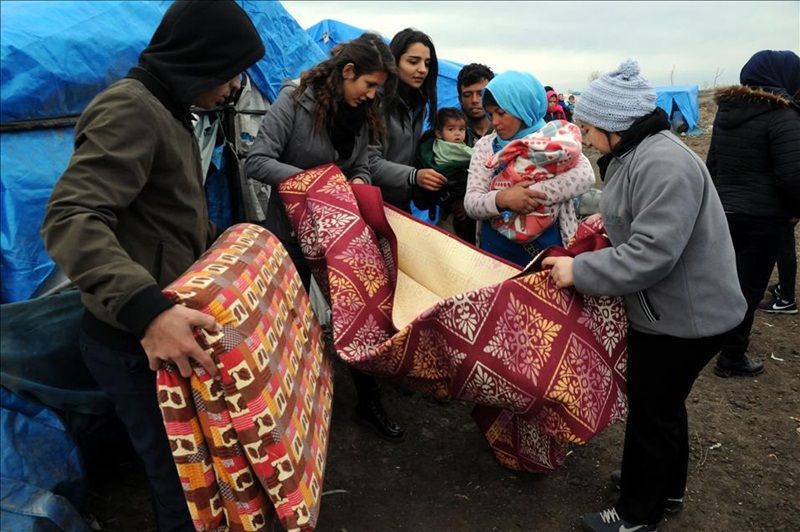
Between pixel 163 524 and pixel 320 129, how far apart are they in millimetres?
1747

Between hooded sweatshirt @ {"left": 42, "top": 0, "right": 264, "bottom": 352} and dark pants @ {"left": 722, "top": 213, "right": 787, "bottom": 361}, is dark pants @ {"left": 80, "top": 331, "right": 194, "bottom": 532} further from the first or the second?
dark pants @ {"left": 722, "top": 213, "right": 787, "bottom": 361}

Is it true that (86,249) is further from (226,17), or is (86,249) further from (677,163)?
(677,163)

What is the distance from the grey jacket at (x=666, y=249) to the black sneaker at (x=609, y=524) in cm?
84

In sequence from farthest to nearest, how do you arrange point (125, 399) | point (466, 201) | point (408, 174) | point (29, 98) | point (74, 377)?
point (408, 174)
point (466, 201)
point (29, 98)
point (74, 377)
point (125, 399)

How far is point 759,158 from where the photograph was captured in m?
3.73

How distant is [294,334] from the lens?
7.37 feet

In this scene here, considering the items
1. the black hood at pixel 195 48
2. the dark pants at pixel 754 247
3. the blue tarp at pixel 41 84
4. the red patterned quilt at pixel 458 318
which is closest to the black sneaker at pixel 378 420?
the red patterned quilt at pixel 458 318

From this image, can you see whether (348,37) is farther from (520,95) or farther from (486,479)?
(486,479)

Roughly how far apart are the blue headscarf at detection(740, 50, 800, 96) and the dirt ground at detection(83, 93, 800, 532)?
1871mm

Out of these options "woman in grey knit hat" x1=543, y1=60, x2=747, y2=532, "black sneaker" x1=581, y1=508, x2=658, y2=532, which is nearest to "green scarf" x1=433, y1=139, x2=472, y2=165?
"woman in grey knit hat" x1=543, y1=60, x2=747, y2=532

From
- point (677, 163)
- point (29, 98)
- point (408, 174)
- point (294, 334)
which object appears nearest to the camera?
point (677, 163)

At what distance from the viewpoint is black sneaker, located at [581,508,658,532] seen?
2.57m

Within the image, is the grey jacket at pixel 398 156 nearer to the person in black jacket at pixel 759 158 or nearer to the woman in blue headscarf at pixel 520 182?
the woman in blue headscarf at pixel 520 182

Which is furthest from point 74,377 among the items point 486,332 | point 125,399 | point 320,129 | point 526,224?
point 526,224
